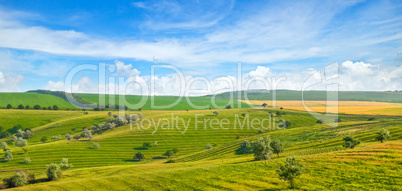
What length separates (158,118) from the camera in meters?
177

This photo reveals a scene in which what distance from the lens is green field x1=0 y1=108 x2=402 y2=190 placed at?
1561 inches

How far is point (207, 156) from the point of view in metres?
100

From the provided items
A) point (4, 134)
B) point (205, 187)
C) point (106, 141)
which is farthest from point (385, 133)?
point (4, 134)

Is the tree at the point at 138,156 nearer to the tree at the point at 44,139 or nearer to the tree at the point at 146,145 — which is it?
the tree at the point at 146,145

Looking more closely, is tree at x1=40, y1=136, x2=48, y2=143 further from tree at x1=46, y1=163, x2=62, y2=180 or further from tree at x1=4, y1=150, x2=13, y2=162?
tree at x1=46, y1=163, x2=62, y2=180

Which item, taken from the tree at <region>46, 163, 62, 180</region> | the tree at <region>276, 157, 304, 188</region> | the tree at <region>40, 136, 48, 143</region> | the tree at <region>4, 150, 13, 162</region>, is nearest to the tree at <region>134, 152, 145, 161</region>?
the tree at <region>46, 163, 62, 180</region>

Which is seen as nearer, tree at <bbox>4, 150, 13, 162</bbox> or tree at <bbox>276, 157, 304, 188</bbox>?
tree at <bbox>276, 157, 304, 188</bbox>

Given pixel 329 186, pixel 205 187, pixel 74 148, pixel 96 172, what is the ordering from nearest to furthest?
pixel 329 186 < pixel 205 187 < pixel 96 172 < pixel 74 148

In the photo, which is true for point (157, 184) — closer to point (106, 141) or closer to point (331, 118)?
point (106, 141)

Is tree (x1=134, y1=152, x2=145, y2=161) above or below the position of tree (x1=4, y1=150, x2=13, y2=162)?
below

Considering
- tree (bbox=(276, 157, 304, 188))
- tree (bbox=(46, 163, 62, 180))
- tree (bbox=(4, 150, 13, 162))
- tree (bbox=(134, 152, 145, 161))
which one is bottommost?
tree (bbox=(134, 152, 145, 161))

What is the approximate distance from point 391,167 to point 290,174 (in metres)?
16.6

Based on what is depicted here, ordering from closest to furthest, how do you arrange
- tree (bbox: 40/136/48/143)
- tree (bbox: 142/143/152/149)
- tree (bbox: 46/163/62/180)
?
tree (bbox: 46/163/62/180)
tree (bbox: 142/143/152/149)
tree (bbox: 40/136/48/143)

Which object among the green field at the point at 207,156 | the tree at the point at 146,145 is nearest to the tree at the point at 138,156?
the green field at the point at 207,156
